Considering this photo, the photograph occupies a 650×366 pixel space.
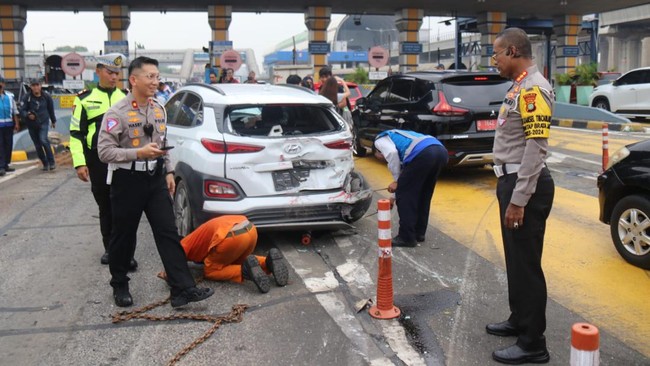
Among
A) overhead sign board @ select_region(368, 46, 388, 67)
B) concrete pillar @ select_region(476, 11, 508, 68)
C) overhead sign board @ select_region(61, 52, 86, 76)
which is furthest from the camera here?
concrete pillar @ select_region(476, 11, 508, 68)

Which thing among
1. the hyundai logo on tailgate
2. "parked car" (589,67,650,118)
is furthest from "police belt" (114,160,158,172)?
"parked car" (589,67,650,118)

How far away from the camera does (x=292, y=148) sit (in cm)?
565

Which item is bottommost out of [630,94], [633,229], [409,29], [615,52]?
[633,229]

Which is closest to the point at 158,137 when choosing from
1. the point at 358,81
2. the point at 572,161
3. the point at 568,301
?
the point at 568,301

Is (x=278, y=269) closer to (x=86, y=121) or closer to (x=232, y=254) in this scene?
(x=232, y=254)

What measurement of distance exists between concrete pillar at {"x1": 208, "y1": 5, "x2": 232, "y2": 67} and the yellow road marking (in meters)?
17.9

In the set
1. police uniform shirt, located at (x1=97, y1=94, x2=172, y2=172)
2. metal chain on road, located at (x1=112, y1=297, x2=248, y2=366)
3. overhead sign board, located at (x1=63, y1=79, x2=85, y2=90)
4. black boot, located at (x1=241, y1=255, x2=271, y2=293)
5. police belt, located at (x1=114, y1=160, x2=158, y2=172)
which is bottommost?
metal chain on road, located at (x1=112, y1=297, x2=248, y2=366)

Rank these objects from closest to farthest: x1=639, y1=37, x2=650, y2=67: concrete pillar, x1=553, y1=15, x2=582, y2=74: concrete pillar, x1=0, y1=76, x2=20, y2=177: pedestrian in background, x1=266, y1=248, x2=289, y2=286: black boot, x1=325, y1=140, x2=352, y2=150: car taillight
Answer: x1=266, y1=248, x2=289, y2=286: black boot
x1=325, y1=140, x2=352, y2=150: car taillight
x1=0, y1=76, x2=20, y2=177: pedestrian in background
x1=553, y1=15, x2=582, y2=74: concrete pillar
x1=639, y1=37, x2=650, y2=67: concrete pillar

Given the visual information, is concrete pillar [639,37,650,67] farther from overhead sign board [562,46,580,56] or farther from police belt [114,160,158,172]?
police belt [114,160,158,172]

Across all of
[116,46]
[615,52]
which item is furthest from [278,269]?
[615,52]

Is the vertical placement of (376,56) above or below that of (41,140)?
above

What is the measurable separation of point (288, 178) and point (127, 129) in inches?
70.7

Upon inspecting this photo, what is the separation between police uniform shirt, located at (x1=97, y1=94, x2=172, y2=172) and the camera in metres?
4.19

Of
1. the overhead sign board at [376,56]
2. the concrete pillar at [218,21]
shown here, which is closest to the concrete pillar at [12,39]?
the concrete pillar at [218,21]
